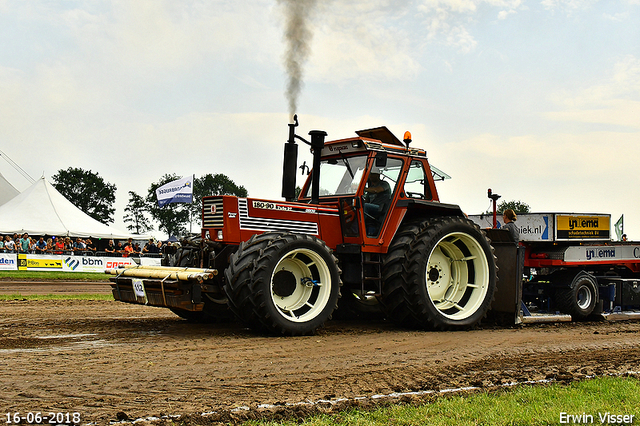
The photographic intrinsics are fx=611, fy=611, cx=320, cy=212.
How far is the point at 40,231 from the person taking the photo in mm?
32469

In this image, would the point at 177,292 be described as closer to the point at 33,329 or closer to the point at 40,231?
the point at 33,329

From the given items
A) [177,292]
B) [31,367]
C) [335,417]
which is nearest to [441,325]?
[177,292]

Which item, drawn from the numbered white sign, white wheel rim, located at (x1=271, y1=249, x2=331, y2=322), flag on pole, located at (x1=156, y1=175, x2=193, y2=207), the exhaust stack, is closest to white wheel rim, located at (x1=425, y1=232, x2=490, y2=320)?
white wheel rim, located at (x1=271, y1=249, x2=331, y2=322)

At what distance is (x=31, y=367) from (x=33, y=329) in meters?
2.72

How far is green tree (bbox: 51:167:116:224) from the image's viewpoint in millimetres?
91188

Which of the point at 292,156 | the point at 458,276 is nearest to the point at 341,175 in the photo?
the point at 292,156

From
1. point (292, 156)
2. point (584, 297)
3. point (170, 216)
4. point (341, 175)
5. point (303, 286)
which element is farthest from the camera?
point (170, 216)

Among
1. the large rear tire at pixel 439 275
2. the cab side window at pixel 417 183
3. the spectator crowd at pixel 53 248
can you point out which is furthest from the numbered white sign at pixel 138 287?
the spectator crowd at pixel 53 248

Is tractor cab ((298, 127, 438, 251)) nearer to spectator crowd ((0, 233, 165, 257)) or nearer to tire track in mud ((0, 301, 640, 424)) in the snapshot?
tire track in mud ((0, 301, 640, 424))

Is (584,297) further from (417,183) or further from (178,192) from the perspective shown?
(178,192)

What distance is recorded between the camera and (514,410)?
4.27 m

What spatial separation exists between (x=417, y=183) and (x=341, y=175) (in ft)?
3.85

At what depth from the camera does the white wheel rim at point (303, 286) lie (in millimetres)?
7469

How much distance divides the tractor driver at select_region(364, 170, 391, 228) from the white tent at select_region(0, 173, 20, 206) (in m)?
38.4
